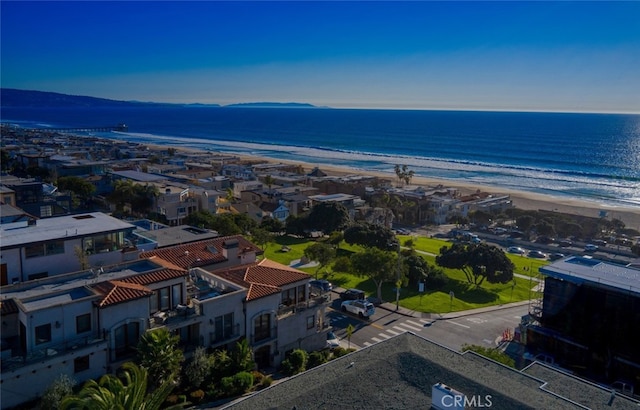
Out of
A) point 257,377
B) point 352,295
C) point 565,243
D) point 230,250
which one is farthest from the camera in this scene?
point 565,243

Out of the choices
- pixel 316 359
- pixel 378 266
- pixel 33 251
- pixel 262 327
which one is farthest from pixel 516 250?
pixel 33 251

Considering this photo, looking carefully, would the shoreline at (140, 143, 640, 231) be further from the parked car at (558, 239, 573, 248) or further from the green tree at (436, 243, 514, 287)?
the green tree at (436, 243, 514, 287)

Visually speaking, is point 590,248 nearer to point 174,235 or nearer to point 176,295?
point 174,235

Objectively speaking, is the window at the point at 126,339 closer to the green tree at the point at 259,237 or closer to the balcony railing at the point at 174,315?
the balcony railing at the point at 174,315

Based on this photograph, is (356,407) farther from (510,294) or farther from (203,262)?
(510,294)

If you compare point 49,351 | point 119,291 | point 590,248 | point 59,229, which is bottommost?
point 590,248

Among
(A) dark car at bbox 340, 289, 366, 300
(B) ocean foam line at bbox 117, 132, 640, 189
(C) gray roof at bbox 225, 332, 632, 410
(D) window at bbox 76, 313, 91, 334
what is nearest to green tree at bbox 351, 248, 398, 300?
(A) dark car at bbox 340, 289, 366, 300
